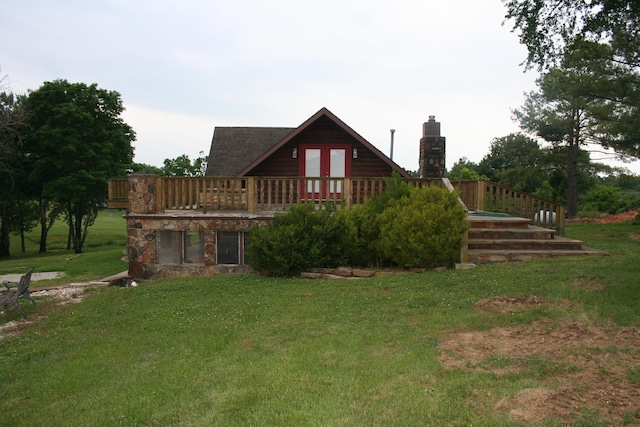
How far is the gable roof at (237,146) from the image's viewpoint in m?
21.5

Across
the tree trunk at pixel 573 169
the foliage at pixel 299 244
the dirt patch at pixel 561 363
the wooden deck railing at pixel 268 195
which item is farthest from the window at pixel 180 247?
the tree trunk at pixel 573 169

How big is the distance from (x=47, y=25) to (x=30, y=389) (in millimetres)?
12588

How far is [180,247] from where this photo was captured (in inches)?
515

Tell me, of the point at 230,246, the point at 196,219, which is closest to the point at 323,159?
the point at 230,246

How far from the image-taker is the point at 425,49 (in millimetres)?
15562

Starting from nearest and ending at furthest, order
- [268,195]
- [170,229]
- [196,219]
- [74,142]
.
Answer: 1. [196,219]
2. [170,229]
3. [268,195]
4. [74,142]

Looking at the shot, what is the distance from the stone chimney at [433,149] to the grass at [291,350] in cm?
744

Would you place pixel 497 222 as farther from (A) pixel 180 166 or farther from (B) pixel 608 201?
(A) pixel 180 166

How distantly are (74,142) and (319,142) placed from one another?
51.0 ft

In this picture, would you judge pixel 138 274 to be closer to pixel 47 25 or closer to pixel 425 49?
pixel 47 25

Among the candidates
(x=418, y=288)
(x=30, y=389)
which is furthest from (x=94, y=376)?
(x=418, y=288)

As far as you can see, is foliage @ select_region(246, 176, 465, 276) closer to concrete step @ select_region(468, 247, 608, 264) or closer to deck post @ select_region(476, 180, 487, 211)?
concrete step @ select_region(468, 247, 608, 264)

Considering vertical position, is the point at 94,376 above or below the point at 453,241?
below

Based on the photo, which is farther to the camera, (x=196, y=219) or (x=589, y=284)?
(x=196, y=219)
